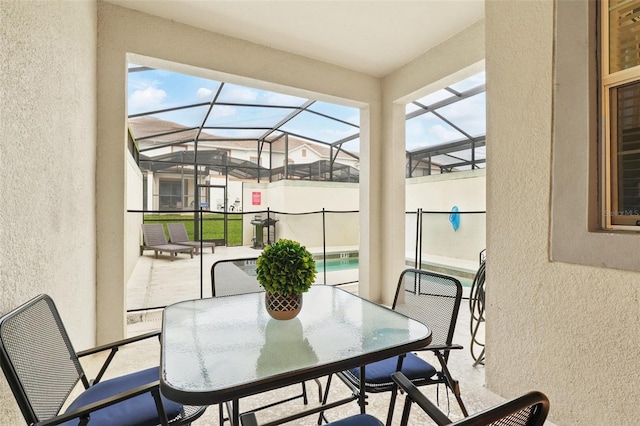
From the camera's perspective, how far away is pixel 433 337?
178 cm

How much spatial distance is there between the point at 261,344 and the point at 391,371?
70 cm

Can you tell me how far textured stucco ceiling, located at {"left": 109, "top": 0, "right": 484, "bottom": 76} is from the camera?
2.71 m

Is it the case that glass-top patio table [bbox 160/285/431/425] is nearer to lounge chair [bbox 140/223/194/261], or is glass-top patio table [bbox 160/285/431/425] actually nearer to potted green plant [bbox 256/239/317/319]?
potted green plant [bbox 256/239/317/319]

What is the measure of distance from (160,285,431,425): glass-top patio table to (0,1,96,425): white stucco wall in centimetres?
61

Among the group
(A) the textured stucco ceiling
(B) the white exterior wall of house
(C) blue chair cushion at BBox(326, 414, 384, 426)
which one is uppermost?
(A) the textured stucco ceiling

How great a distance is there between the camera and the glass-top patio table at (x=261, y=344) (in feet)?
3.24

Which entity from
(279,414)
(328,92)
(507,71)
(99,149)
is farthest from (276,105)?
(279,414)

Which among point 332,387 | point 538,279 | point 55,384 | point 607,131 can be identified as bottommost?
point 332,387

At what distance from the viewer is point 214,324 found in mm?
1487

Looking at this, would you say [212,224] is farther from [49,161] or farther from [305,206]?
[49,161]

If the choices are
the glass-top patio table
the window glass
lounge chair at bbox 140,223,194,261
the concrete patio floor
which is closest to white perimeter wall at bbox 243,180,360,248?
lounge chair at bbox 140,223,194,261

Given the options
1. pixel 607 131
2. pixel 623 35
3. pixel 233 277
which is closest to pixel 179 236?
pixel 233 277

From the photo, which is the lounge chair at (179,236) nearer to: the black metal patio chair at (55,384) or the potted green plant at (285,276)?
the black metal patio chair at (55,384)

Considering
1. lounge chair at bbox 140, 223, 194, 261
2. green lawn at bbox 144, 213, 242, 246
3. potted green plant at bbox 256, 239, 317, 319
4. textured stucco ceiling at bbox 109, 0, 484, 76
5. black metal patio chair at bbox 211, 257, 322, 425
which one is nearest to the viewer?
potted green plant at bbox 256, 239, 317, 319
